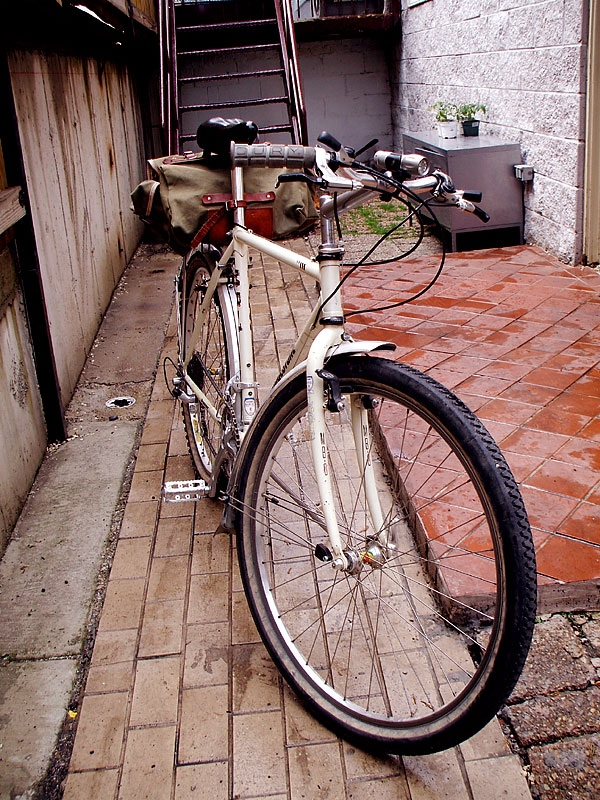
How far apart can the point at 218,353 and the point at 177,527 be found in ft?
2.20

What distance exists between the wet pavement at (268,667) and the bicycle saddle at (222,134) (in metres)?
1.20

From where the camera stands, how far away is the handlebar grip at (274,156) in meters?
1.89

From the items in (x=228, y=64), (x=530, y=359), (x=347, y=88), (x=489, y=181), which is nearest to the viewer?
(x=530, y=359)

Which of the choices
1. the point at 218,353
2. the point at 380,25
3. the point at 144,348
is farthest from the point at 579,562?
the point at 380,25

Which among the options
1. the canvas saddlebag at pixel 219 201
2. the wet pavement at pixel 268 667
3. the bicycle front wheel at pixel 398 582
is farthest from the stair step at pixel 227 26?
the bicycle front wheel at pixel 398 582

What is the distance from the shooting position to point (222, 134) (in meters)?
2.22

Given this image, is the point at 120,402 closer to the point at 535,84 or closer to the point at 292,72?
the point at 535,84

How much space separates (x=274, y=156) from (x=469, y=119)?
4.87m

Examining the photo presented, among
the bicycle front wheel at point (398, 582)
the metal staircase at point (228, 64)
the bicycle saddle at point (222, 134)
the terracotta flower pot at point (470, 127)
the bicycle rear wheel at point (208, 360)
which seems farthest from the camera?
the metal staircase at point (228, 64)

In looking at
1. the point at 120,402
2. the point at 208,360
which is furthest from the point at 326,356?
the point at 120,402

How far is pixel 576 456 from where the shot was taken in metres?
2.84

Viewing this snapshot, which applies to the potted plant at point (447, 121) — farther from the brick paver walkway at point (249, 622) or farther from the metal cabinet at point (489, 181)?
the brick paver walkway at point (249, 622)

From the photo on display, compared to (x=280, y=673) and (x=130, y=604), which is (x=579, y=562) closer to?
(x=280, y=673)

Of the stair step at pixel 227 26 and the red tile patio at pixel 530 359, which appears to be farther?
the stair step at pixel 227 26
